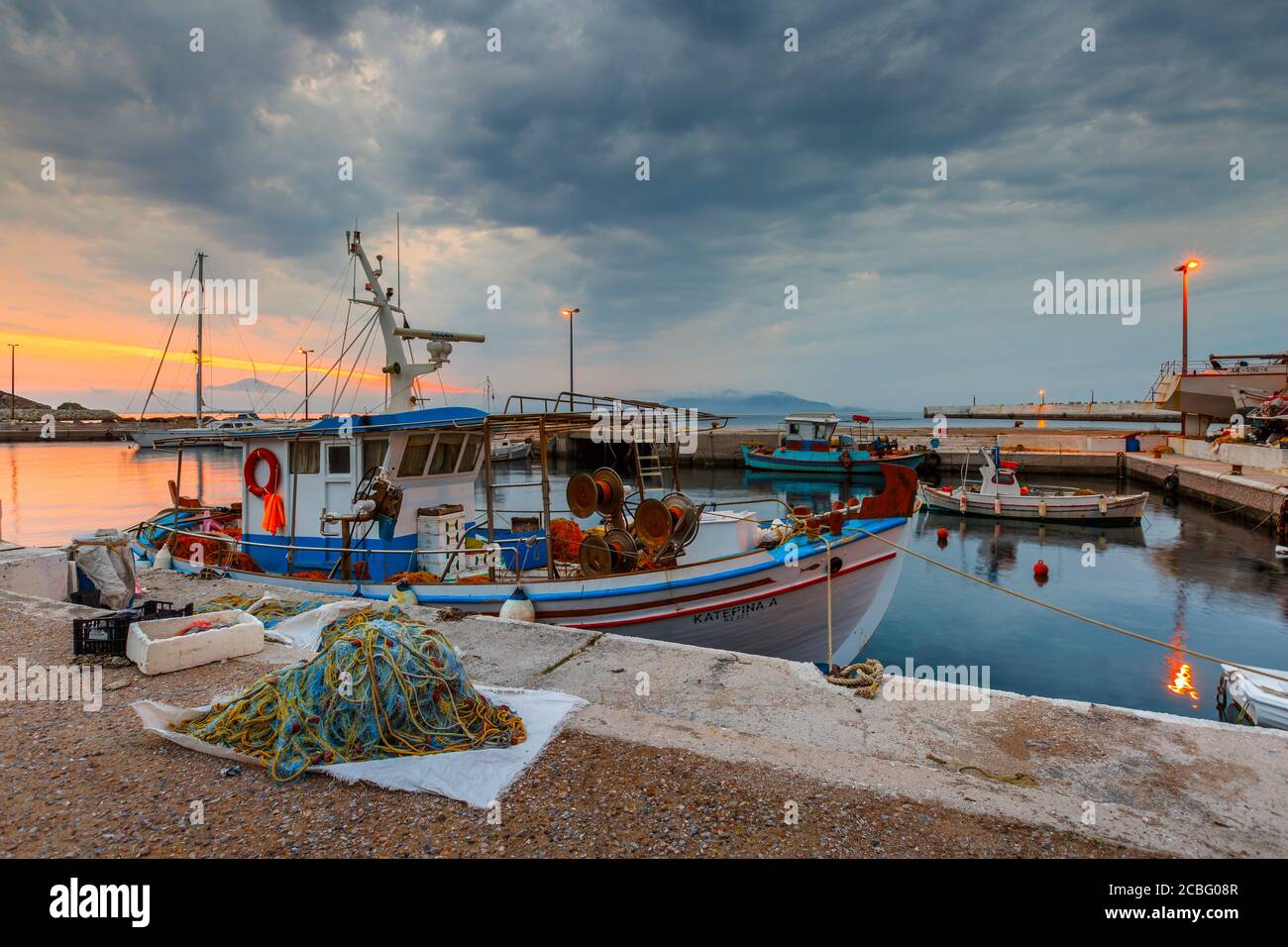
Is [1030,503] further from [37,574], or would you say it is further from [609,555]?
[37,574]

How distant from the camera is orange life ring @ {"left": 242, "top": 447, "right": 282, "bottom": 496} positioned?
9.54 m

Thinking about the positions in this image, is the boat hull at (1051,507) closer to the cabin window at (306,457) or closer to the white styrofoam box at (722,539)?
the white styrofoam box at (722,539)

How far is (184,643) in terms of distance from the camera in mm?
5148

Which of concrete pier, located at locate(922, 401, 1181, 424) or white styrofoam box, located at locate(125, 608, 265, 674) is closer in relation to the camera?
white styrofoam box, located at locate(125, 608, 265, 674)

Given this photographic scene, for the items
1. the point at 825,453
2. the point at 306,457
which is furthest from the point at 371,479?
the point at 825,453

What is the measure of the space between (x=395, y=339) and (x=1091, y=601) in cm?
1527

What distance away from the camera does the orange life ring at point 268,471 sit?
9539mm

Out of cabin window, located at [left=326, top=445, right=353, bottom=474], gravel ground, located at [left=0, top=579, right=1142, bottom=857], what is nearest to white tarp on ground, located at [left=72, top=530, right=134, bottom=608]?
cabin window, located at [left=326, top=445, right=353, bottom=474]

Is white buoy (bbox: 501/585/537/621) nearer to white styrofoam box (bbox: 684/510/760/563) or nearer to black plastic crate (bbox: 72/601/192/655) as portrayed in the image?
white styrofoam box (bbox: 684/510/760/563)

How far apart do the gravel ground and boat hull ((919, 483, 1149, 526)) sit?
23116 mm

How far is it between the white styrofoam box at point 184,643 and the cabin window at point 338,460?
354cm

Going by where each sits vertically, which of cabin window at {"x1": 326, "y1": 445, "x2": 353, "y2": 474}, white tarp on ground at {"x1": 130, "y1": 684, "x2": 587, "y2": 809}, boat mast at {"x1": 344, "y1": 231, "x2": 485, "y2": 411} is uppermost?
boat mast at {"x1": 344, "y1": 231, "x2": 485, "y2": 411}
